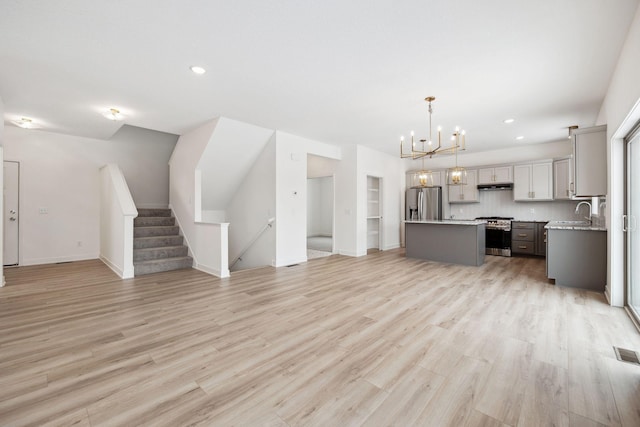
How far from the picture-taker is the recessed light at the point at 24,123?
496cm

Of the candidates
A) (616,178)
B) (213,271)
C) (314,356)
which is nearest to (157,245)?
(213,271)

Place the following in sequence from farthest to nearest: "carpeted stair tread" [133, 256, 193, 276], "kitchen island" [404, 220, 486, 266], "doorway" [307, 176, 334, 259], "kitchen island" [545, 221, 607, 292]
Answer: "doorway" [307, 176, 334, 259], "kitchen island" [404, 220, 486, 266], "carpeted stair tread" [133, 256, 193, 276], "kitchen island" [545, 221, 607, 292]

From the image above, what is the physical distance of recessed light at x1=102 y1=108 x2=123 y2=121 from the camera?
4.54 meters

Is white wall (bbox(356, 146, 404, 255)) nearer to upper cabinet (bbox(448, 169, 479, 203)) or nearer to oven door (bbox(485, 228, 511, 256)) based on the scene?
upper cabinet (bbox(448, 169, 479, 203))

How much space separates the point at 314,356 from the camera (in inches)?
89.0

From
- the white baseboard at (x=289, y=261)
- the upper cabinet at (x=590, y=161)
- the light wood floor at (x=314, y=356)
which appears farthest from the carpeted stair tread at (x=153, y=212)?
the upper cabinet at (x=590, y=161)

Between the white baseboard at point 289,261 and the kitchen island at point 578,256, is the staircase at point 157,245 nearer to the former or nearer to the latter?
the white baseboard at point 289,261

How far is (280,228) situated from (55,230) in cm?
496

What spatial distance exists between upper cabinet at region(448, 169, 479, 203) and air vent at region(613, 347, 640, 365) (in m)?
5.70

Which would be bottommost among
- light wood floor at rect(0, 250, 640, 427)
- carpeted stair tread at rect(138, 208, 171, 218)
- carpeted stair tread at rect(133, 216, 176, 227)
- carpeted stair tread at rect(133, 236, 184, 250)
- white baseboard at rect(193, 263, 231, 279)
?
light wood floor at rect(0, 250, 640, 427)

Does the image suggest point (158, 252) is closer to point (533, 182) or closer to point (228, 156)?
point (228, 156)

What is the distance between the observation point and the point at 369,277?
4805 mm

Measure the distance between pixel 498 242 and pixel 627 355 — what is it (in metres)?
5.15

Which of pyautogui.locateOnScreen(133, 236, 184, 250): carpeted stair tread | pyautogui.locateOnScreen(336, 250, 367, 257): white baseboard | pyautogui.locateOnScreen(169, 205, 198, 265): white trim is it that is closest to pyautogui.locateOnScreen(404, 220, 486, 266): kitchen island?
pyautogui.locateOnScreen(336, 250, 367, 257): white baseboard
